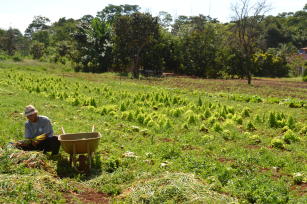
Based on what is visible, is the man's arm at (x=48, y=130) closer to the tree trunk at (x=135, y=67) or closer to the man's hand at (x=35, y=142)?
the man's hand at (x=35, y=142)

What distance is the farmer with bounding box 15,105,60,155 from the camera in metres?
7.13

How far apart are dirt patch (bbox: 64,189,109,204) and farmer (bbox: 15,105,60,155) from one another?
180 cm

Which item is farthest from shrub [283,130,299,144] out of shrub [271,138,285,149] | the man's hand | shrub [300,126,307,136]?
the man's hand

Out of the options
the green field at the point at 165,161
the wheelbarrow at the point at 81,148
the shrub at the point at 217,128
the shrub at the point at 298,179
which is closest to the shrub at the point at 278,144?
the green field at the point at 165,161

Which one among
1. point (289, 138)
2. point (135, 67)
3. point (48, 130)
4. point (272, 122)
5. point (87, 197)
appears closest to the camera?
point (87, 197)

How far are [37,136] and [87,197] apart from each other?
2272 millimetres

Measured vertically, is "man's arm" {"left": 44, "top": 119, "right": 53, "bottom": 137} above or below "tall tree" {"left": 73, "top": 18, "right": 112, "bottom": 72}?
below

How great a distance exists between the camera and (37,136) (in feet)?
23.7

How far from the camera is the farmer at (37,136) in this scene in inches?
281

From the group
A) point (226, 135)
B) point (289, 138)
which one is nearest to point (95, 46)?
point (226, 135)

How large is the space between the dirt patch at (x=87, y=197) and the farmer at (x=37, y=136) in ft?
5.90

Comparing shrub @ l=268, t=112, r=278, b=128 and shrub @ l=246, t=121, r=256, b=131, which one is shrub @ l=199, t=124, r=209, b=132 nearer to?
shrub @ l=246, t=121, r=256, b=131

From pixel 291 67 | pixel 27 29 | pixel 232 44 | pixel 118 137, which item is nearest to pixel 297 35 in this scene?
pixel 291 67

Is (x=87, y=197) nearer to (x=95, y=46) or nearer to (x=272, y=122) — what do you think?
(x=272, y=122)
